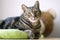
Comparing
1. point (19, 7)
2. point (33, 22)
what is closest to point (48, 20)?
point (33, 22)

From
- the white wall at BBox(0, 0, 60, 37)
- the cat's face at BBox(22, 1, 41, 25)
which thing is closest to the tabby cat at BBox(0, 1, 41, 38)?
the cat's face at BBox(22, 1, 41, 25)

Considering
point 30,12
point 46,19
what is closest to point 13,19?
point 30,12

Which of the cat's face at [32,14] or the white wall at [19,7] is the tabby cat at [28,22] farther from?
the white wall at [19,7]

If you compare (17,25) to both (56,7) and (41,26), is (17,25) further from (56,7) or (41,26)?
(56,7)

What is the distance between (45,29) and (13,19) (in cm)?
30

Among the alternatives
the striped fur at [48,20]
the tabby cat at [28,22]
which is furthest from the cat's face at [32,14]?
the striped fur at [48,20]

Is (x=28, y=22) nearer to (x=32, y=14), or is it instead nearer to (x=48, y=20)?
(x=32, y=14)

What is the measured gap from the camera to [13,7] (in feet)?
3.83

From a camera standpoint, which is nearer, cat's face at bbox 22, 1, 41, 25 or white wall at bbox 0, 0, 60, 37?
cat's face at bbox 22, 1, 41, 25

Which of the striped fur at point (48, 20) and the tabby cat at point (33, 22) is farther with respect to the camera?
the striped fur at point (48, 20)

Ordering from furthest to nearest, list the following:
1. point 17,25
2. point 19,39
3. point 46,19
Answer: point 46,19 < point 17,25 < point 19,39

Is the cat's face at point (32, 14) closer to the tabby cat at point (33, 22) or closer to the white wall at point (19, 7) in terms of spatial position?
the tabby cat at point (33, 22)

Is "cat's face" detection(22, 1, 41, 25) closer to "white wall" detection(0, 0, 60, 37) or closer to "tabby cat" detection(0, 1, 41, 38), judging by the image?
"tabby cat" detection(0, 1, 41, 38)

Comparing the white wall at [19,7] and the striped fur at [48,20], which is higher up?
the white wall at [19,7]
